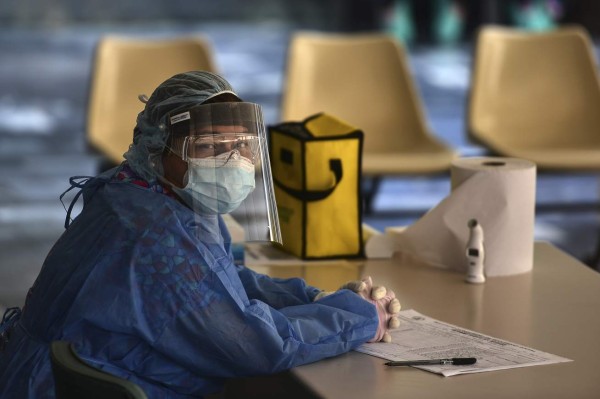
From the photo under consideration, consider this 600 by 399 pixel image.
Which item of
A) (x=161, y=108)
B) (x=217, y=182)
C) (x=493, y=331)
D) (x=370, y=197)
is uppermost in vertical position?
(x=161, y=108)

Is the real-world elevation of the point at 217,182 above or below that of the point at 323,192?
above

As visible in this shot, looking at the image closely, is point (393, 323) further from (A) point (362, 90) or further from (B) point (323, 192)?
(A) point (362, 90)

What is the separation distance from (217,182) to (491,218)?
36.2 inches

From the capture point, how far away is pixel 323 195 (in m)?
3.02

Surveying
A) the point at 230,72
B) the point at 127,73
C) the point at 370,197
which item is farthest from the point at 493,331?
the point at 230,72

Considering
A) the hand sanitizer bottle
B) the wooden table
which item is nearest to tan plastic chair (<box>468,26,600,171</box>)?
the wooden table

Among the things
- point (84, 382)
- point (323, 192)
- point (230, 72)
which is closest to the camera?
point (84, 382)

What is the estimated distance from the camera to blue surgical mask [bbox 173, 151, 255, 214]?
212 centimetres

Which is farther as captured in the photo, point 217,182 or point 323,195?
point 323,195

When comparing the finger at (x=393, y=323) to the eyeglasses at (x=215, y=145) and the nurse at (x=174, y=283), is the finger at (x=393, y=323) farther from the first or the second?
the eyeglasses at (x=215, y=145)

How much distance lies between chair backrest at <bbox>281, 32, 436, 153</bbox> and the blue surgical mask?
10.1ft

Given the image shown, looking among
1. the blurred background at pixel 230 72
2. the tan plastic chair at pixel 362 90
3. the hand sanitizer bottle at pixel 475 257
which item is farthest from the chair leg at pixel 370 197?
the hand sanitizer bottle at pixel 475 257

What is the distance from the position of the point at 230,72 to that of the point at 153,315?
9.27 m

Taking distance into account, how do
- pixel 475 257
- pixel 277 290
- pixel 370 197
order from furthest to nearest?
pixel 370 197 < pixel 475 257 < pixel 277 290
